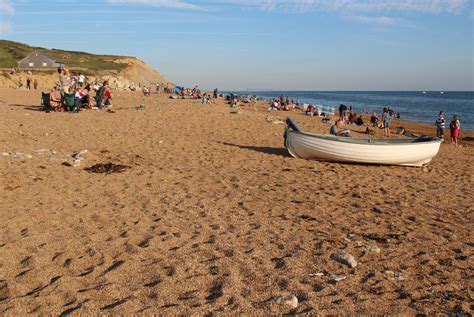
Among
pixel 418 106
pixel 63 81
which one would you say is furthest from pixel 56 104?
pixel 418 106

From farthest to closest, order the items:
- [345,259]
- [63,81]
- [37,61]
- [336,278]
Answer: [37,61]
[63,81]
[345,259]
[336,278]

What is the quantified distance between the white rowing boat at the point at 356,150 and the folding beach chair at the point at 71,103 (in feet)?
38.8

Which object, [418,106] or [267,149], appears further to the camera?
[418,106]

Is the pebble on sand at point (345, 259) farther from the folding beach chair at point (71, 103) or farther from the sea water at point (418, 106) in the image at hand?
the sea water at point (418, 106)

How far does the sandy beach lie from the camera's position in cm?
421

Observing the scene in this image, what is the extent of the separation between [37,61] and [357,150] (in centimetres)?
6663

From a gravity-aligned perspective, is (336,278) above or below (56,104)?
below

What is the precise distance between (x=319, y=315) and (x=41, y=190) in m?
6.19

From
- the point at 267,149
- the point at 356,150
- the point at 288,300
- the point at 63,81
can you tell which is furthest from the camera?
the point at 63,81

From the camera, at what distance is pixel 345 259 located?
518 cm

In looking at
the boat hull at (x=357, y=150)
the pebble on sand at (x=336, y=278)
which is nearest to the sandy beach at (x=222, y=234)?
the pebble on sand at (x=336, y=278)

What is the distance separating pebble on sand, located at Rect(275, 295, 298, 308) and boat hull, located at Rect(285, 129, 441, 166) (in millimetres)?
8921

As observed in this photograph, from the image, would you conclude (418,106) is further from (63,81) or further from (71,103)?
(63,81)

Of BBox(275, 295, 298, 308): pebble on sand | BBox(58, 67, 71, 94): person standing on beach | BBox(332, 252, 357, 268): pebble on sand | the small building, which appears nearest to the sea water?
BBox(58, 67, 71, 94): person standing on beach
